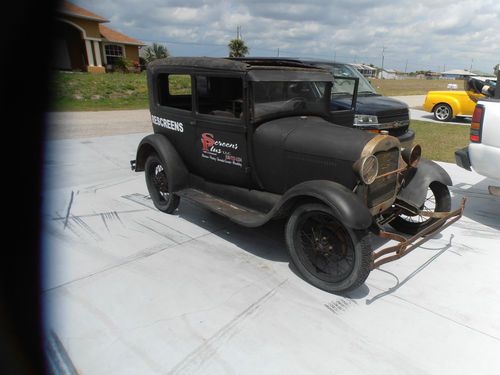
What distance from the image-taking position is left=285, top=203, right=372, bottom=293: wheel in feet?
9.00

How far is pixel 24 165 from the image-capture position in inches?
251

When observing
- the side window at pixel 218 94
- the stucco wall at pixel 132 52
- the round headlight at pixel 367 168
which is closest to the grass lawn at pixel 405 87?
the stucco wall at pixel 132 52

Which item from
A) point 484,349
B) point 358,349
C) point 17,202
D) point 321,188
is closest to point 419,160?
point 321,188

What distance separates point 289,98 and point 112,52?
29.3 metres

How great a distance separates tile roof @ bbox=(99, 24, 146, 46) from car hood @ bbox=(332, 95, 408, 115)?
25.9 m

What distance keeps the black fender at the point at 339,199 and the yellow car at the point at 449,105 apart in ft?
39.1

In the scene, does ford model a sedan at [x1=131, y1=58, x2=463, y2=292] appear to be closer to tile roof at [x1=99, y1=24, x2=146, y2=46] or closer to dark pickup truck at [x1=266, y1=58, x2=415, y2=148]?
dark pickup truck at [x1=266, y1=58, x2=415, y2=148]

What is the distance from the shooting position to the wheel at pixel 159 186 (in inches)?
174

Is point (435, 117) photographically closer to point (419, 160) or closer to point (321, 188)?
point (419, 160)

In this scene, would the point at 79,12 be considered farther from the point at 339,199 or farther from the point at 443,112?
the point at 339,199

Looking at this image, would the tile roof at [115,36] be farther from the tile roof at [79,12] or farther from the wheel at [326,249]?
the wheel at [326,249]

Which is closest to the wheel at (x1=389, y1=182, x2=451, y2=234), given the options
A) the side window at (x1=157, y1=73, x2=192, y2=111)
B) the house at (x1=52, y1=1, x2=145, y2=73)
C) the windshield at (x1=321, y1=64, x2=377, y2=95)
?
the side window at (x1=157, y1=73, x2=192, y2=111)

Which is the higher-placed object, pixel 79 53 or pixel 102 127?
pixel 79 53

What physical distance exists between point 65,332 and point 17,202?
9.85 feet
